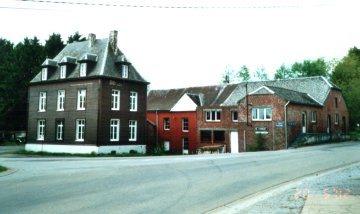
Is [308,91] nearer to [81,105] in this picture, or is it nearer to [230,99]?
[230,99]

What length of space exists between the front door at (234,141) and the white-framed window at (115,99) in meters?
14.0

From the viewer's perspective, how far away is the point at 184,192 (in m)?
10.6

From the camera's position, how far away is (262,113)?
1519 inches

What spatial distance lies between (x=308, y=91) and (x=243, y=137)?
12.0 m

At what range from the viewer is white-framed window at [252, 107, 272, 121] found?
38.0m

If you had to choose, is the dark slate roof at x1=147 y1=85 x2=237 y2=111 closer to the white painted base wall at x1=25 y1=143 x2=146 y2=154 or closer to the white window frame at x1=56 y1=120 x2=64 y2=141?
the white painted base wall at x1=25 y1=143 x2=146 y2=154

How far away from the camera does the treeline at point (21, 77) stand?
52531 mm

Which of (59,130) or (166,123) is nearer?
(59,130)

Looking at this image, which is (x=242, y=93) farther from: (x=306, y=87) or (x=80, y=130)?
(x=80, y=130)

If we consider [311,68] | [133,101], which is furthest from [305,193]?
[311,68]

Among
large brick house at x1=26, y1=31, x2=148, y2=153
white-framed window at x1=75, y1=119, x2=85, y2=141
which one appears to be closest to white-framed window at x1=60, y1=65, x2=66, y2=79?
large brick house at x1=26, y1=31, x2=148, y2=153

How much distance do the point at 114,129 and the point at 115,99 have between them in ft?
9.88

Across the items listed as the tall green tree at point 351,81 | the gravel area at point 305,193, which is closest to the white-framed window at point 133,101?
the gravel area at point 305,193

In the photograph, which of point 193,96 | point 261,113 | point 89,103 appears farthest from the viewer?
point 193,96
